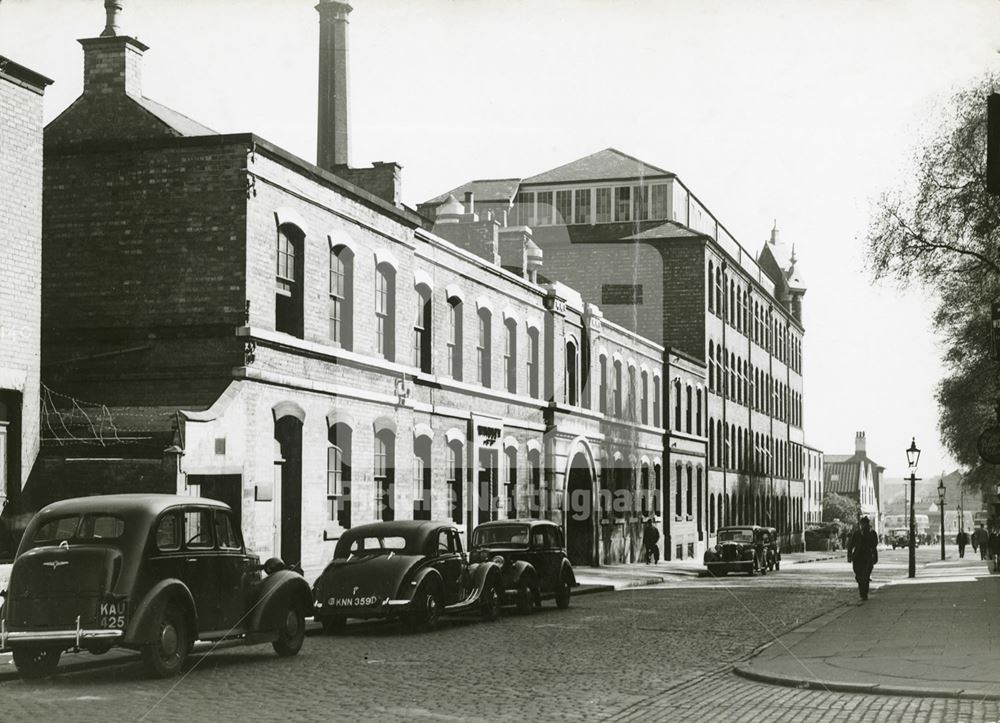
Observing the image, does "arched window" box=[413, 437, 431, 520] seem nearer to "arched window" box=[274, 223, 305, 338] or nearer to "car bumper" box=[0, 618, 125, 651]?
"arched window" box=[274, 223, 305, 338]

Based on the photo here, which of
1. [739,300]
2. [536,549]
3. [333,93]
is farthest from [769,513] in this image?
[536,549]

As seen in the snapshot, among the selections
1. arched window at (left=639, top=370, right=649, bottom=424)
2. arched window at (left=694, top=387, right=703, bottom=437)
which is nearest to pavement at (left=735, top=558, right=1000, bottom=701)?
arched window at (left=639, top=370, right=649, bottom=424)

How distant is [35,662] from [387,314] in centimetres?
1523

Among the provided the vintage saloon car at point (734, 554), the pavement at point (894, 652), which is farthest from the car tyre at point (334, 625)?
the vintage saloon car at point (734, 554)

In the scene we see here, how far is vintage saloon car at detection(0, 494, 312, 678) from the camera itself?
39.8ft

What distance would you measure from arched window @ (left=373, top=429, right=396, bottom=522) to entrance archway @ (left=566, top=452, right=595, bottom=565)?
1419 cm

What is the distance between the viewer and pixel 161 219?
22016 millimetres

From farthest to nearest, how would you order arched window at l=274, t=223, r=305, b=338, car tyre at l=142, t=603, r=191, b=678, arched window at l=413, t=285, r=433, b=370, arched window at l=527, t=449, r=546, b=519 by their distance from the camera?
arched window at l=527, t=449, r=546, b=519 → arched window at l=413, t=285, r=433, b=370 → arched window at l=274, t=223, r=305, b=338 → car tyre at l=142, t=603, r=191, b=678

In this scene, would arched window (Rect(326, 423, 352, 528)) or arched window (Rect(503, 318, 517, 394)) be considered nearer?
arched window (Rect(326, 423, 352, 528))

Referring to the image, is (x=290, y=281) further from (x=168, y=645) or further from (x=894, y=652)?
(x=894, y=652)

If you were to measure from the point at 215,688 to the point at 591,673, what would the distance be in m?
3.95

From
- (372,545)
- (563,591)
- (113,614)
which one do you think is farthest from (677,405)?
(113,614)

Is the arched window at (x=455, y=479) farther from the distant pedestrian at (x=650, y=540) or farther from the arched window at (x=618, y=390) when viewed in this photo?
the distant pedestrian at (x=650, y=540)

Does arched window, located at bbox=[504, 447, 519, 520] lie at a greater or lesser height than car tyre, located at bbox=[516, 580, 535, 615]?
greater
